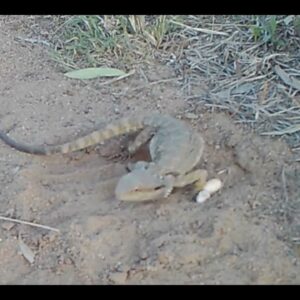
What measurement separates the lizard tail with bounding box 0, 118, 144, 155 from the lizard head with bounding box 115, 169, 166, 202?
0.41 meters

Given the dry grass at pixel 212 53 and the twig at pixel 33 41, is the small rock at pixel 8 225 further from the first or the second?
the twig at pixel 33 41

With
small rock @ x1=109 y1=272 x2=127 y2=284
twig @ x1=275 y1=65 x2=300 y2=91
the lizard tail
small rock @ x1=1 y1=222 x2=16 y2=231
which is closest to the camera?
small rock @ x1=109 y1=272 x2=127 y2=284

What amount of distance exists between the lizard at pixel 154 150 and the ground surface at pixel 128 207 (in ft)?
0.18

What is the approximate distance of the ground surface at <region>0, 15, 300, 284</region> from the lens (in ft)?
9.11

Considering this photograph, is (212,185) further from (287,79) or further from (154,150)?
(287,79)

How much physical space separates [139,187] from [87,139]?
0.51m

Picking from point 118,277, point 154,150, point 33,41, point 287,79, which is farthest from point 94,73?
point 118,277

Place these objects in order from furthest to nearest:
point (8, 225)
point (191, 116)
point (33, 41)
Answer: point (33, 41)
point (191, 116)
point (8, 225)

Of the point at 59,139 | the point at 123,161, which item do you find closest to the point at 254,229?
the point at 123,161

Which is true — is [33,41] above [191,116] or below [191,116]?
above

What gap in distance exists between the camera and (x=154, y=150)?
11.2ft

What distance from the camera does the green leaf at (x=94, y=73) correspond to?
4.06 meters

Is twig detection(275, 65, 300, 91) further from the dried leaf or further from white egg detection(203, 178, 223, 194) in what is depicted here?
the dried leaf

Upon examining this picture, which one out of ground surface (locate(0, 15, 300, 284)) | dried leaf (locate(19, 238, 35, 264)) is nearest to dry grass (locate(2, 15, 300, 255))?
ground surface (locate(0, 15, 300, 284))
